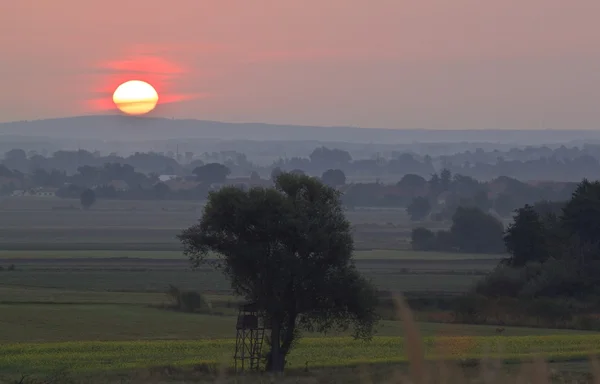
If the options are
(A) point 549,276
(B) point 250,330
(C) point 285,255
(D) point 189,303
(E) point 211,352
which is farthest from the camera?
(A) point 549,276

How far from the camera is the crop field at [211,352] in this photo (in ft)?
113

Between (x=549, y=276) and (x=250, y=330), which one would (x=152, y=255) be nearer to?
(x=549, y=276)

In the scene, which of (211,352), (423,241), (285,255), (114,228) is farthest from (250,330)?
(114,228)

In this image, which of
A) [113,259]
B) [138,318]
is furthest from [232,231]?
[113,259]

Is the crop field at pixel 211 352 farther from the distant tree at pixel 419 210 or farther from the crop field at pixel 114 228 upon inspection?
the distant tree at pixel 419 210

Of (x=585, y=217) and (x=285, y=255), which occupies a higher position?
(x=585, y=217)

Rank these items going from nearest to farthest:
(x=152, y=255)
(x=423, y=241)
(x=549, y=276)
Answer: (x=549, y=276) < (x=152, y=255) < (x=423, y=241)

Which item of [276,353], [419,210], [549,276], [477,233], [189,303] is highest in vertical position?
[419,210]

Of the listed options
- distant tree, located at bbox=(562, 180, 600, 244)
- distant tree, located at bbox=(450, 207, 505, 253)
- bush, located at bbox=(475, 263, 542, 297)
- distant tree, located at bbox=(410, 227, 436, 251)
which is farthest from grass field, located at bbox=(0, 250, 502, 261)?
bush, located at bbox=(475, 263, 542, 297)

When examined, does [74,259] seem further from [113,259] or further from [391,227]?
[391,227]

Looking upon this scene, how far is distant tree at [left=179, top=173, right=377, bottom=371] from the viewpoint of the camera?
111ft

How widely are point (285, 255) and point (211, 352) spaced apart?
5.97 meters

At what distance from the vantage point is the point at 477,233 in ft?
411

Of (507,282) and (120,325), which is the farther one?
(507,282)
